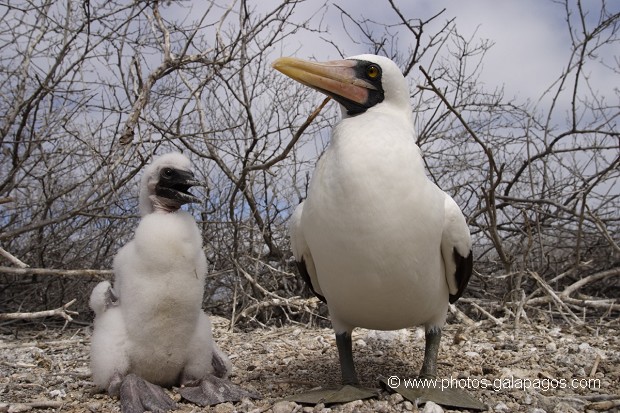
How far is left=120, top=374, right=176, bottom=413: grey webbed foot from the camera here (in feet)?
9.09

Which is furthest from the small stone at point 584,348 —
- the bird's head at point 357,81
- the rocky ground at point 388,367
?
the bird's head at point 357,81

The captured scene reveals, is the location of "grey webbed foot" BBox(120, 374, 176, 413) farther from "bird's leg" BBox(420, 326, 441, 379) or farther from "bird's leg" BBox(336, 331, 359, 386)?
"bird's leg" BBox(420, 326, 441, 379)

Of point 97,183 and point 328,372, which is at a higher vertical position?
point 97,183

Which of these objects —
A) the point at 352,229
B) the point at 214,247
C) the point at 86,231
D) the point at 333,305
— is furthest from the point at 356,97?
the point at 86,231

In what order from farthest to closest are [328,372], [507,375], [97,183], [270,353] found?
[97,183] → [270,353] → [328,372] → [507,375]

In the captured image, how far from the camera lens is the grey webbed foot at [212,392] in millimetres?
2912

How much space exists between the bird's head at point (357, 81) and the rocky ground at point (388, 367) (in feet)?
4.50

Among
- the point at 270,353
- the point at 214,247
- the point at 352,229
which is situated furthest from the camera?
the point at 214,247

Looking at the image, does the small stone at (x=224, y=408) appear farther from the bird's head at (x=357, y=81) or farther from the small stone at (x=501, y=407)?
the bird's head at (x=357, y=81)

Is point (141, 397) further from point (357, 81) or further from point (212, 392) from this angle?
point (357, 81)

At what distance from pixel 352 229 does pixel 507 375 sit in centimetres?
146

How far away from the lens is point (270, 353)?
4.27 meters

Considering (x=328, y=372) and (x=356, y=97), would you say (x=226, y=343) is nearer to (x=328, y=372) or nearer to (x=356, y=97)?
(x=328, y=372)

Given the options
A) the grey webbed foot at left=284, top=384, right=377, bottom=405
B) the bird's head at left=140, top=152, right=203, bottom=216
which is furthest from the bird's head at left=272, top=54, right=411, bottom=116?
the grey webbed foot at left=284, top=384, right=377, bottom=405
